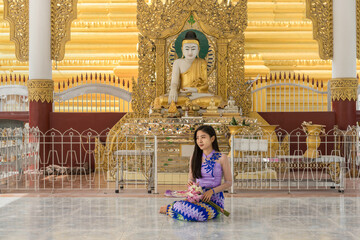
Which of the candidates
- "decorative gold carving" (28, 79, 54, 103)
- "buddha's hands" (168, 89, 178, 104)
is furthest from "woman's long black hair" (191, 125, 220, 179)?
"decorative gold carving" (28, 79, 54, 103)

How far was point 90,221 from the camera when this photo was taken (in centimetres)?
552

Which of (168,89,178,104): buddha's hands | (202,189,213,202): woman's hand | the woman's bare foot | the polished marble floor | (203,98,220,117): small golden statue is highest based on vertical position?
(168,89,178,104): buddha's hands

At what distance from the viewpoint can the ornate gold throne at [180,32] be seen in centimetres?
1099

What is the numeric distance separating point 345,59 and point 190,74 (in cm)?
305

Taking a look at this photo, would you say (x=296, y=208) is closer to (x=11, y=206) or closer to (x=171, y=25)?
(x=11, y=206)

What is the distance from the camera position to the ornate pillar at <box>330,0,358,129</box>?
1033 centimetres

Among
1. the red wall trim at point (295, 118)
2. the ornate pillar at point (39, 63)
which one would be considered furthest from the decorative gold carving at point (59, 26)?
the red wall trim at point (295, 118)

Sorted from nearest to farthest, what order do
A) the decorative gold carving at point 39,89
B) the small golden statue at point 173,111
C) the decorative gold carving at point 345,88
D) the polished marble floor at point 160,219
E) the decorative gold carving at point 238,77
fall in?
1. the polished marble floor at point 160,219
2. the small golden statue at point 173,111
3. the decorative gold carving at point 345,88
4. the decorative gold carving at point 39,89
5. the decorative gold carving at point 238,77

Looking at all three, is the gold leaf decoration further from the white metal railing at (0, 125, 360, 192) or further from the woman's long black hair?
the woman's long black hair

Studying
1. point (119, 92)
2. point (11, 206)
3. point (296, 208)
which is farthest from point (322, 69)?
point (11, 206)

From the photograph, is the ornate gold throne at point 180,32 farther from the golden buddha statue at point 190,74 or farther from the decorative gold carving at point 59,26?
the decorative gold carving at point 59,26

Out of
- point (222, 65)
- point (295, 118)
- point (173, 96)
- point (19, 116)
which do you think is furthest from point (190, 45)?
point (19, 116)

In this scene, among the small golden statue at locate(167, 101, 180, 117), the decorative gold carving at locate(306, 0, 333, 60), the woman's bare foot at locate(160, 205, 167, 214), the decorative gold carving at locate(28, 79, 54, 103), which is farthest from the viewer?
the decorative gold carving at locate(306, 0, 333, 60)

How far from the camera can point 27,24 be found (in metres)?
10.7
